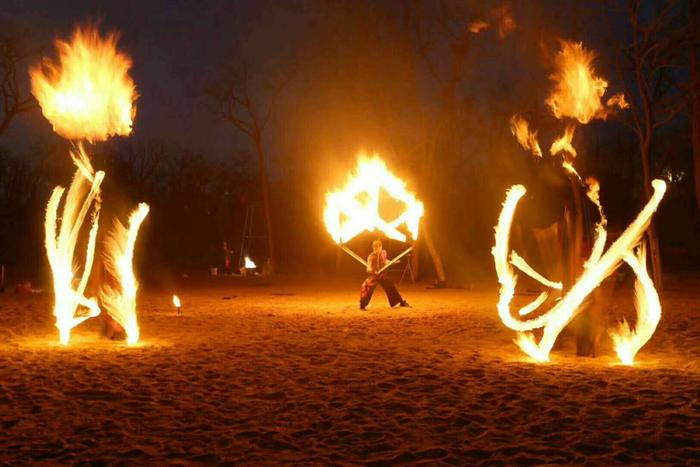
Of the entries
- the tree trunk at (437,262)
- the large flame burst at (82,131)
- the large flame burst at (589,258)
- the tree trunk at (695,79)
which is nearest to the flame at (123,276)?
the large flame burst at (82,131)

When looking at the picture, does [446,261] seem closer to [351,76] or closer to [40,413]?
[351,76]

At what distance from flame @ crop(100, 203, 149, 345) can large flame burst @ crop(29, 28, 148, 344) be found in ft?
0.06

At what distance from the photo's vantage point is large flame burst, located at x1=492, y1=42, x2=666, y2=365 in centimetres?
1034

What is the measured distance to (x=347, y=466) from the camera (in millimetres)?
5617

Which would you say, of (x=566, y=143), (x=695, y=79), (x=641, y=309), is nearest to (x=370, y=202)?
(x=566, y=143)

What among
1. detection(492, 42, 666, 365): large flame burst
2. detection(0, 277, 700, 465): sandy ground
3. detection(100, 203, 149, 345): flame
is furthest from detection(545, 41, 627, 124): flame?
detection(100, 203, 149, 345): flame

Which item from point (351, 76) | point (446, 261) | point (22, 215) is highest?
point (351, 76)

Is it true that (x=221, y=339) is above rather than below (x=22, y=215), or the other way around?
below

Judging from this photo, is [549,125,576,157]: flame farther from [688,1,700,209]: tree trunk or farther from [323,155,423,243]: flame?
[688,1,700,209]: tree trunk

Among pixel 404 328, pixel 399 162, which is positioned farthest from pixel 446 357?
pixel 399 162

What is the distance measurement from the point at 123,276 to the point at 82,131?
8.80ft

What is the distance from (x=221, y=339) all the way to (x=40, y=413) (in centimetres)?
590

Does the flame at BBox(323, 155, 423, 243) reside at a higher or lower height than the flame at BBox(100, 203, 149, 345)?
higher

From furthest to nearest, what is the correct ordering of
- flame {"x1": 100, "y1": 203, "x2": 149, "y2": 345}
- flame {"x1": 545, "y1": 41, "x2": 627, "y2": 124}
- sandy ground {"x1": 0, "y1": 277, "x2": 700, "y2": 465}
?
flame {"x1": 100, "y1": 203, "x2": 149, "y2": 345}, flame {"x1": 545, "y1": 41, "x2": 627, "y2": 124}, sandy ground {"x1": 0, "y1": 277, "x2": 700, "y2": 465}
